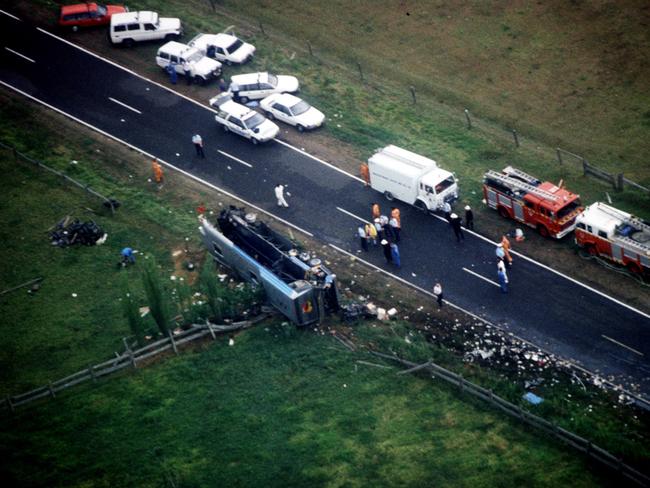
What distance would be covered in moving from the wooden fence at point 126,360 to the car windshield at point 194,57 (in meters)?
19.7

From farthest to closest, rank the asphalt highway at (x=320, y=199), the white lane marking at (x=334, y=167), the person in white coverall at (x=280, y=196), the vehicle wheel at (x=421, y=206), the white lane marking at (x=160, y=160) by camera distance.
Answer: the person in white coverall at (x=280, y=196) → the white lane marking at (x=160, y=160) → the vehicle wheel at (x=421, y=206) → the white lane marking at (x=334, y=167) → the asphalt highway at (x=320, y=199)

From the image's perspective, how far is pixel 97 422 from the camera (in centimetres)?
3475

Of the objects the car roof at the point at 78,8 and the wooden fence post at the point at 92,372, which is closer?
the wooden fence post at the point at 92,372

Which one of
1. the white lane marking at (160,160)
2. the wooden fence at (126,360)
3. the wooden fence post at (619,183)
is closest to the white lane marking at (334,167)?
the white lane marking at (160,160)

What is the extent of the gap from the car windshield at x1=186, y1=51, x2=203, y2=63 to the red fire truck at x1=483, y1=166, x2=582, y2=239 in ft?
60.6

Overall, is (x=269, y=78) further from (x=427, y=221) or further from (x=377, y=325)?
(x=377, y=325)

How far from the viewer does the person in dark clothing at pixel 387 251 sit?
40969 millimetres

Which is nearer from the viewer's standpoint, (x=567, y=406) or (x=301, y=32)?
(x=567, y=406)

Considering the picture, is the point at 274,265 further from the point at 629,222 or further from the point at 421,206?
the point at 629,222

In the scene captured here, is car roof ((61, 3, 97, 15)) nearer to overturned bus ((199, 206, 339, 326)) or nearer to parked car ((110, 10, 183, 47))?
parked car ((110, 10, 183, 47))


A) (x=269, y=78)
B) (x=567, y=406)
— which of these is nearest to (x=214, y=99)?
(x=269, y=78)

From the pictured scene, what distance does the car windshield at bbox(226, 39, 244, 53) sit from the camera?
5403cm

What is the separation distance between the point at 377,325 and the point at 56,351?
12.8m

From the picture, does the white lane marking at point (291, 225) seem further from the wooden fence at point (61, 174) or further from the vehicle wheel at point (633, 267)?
the vehicle wheel at point (633, 267)
